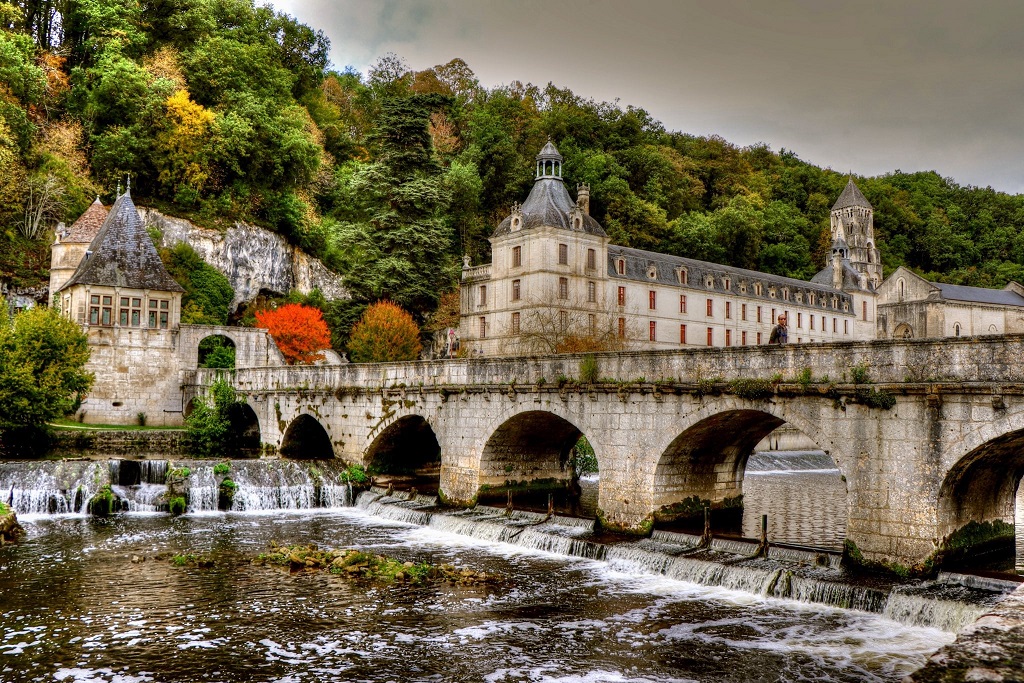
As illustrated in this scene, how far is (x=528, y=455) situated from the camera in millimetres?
28438

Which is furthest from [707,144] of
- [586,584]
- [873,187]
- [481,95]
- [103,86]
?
[586,584]

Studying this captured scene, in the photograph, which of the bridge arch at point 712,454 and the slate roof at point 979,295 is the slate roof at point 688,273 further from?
the bridge arch at point 712,454

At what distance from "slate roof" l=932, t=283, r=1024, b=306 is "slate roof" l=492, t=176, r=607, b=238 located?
3740 cm

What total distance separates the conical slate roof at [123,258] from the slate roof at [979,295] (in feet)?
211

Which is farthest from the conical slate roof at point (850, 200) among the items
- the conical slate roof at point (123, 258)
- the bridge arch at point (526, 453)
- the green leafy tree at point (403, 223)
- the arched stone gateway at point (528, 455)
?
the conical slate roof at point (123, 258)

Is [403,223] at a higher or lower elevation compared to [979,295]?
higher

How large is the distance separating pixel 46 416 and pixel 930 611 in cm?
3197

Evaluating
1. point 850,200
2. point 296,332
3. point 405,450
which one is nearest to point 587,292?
point 296,332

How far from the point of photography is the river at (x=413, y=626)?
12.6 metres

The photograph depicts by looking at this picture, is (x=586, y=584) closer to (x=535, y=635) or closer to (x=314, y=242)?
(x=535, y=635)

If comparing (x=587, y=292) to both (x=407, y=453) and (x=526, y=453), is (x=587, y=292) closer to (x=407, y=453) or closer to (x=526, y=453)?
(x=407, y=453)

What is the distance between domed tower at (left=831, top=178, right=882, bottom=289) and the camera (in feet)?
301

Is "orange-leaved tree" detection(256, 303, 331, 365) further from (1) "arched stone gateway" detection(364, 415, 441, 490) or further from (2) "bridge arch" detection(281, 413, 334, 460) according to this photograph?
(1) "arched stone gateway" detection(364, 415, 441, 490)

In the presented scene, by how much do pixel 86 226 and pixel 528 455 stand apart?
32437 millimetres
